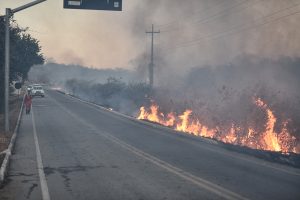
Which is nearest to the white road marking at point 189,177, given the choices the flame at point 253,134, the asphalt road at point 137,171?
the asphalt road at point 137,171

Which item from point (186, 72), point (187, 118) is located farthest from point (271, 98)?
point (186, 72)

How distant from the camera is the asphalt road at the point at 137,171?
8.48m

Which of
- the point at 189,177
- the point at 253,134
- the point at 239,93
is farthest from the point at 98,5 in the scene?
the point at 239,93

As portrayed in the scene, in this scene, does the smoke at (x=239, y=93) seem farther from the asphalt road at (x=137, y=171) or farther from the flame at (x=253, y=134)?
the asphalt road at (x=137, y=171)

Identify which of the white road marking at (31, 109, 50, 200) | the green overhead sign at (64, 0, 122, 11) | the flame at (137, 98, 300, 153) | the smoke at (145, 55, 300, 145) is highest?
the green overhead sign at (64, 0, 122, 11)

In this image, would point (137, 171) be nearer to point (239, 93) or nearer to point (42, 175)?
point (42, 175)

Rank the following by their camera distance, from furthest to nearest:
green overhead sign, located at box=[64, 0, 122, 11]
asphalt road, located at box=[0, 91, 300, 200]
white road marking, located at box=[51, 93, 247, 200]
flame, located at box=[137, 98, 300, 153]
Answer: flame, located at box=[137, 98, 300, 153], green overhead sign, located at box=[64, 0, 122, 11], asphalt road, located at box=[0, 91, 300, 200], white road marking, located at box=[51, 93, 247, 200]

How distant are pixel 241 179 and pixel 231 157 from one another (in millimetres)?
3658

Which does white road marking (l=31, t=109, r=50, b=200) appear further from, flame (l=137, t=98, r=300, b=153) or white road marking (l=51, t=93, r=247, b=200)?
flame (l=137, t=98, r=300, b=153)

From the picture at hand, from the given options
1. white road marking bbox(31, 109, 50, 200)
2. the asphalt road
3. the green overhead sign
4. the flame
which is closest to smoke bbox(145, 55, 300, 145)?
the flame

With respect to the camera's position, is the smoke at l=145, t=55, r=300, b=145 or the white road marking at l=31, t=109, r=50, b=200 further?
the smoke at l=145, t=55, r=300, b=145

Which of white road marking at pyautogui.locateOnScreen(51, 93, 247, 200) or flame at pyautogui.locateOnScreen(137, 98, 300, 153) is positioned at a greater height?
white road marking at pyautogui.locateOnScreen(51, 93, 247, 200)

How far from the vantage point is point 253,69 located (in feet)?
145

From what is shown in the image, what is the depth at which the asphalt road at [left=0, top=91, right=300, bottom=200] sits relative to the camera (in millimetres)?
8484
